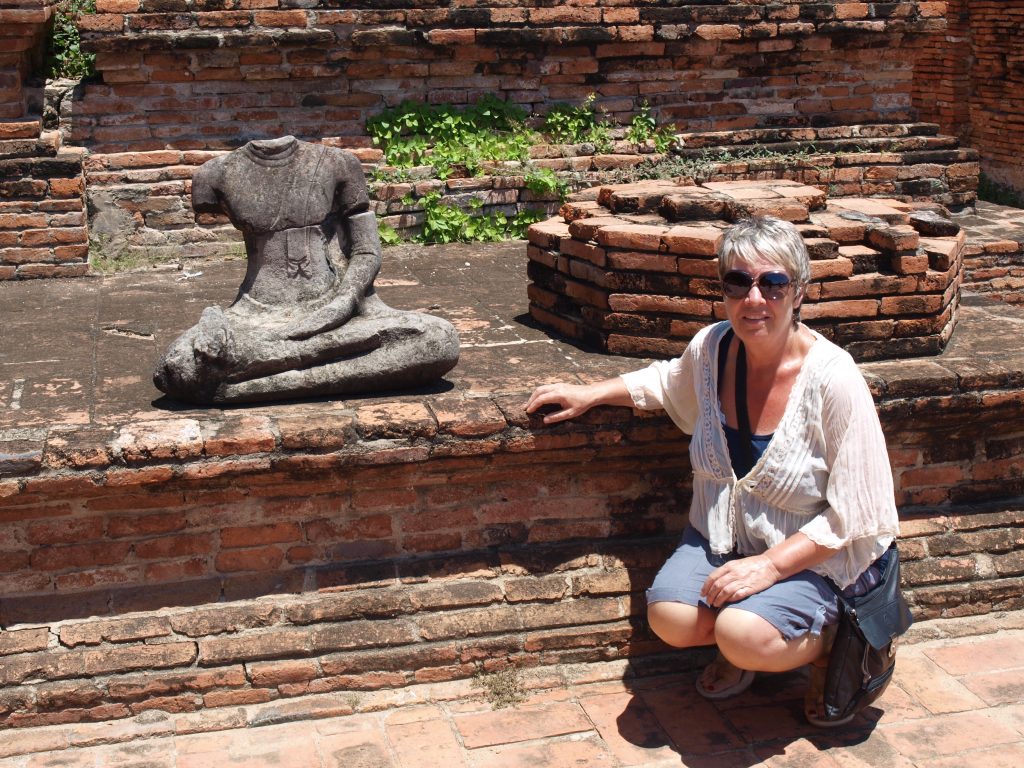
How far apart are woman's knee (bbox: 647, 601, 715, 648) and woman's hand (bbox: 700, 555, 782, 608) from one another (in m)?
0.09

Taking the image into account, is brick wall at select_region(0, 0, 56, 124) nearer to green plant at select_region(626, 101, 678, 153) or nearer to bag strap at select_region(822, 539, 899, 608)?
green plant at select_region(626, 101, 678, 153)

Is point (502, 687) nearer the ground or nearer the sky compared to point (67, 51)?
nearer the ground

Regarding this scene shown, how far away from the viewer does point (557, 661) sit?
13.0 feet

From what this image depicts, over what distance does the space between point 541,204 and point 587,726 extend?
4441mm

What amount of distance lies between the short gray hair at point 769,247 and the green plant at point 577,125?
4454 millimetres

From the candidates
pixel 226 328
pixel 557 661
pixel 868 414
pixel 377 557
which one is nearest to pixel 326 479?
pixel 377 557

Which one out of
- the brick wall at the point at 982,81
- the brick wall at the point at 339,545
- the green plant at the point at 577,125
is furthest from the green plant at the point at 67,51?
the brick wall at the point at 982,81

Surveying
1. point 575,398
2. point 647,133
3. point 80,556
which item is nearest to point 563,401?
point 575,398

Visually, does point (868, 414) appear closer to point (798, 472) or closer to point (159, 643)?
point (798, 472)

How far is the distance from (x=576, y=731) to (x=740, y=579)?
0.70 metres

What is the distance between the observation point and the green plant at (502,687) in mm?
3789

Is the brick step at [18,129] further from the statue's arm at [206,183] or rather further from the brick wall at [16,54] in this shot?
the statue's arm at [206,183]

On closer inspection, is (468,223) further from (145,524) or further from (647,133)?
(145,524)

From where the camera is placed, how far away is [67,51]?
7.38m
